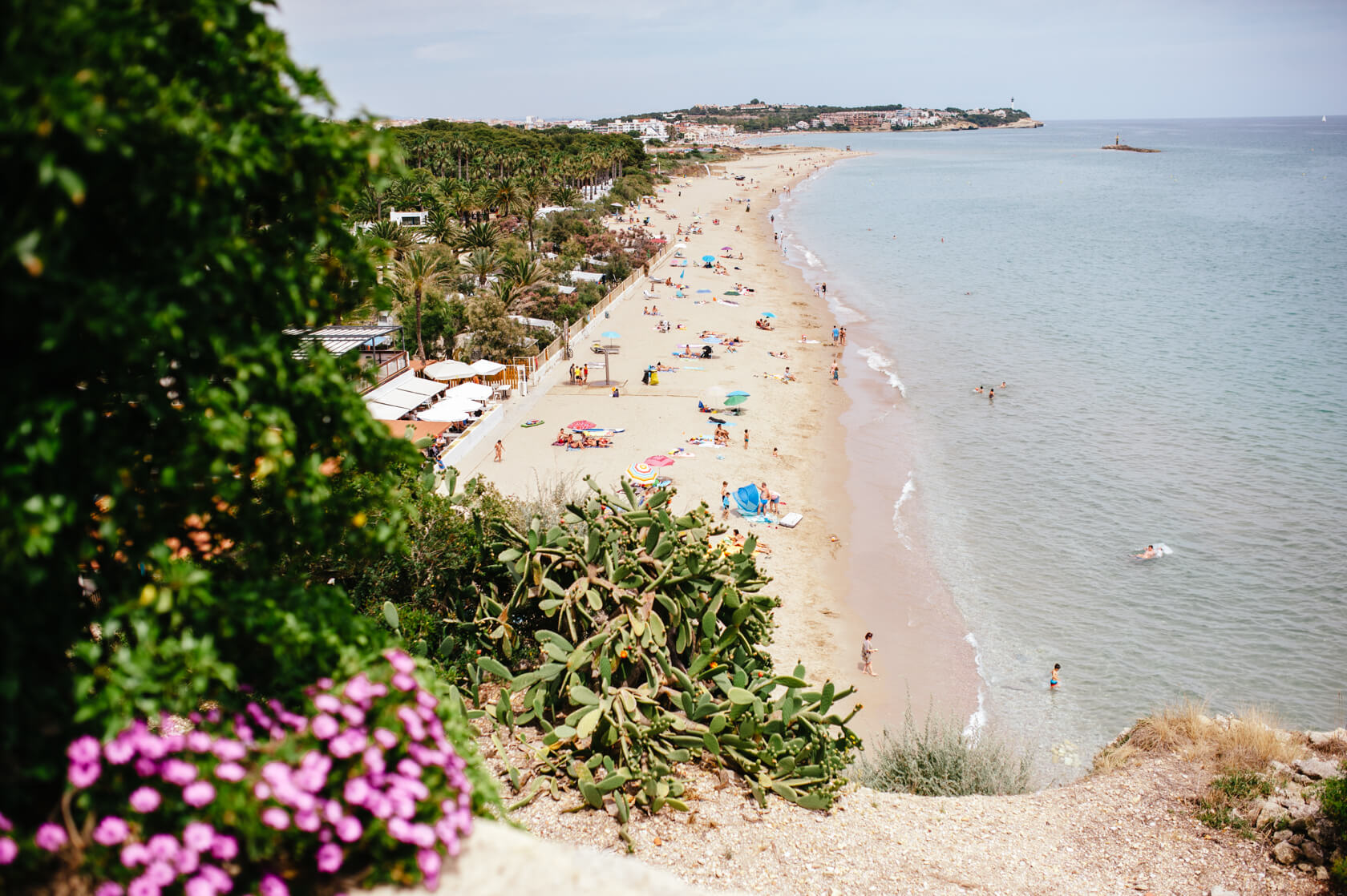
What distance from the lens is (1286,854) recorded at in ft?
25.5

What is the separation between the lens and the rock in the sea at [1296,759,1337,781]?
28.6 feet

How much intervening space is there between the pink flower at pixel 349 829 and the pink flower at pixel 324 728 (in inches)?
14.1

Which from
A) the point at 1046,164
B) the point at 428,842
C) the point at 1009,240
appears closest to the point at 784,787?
the point at 428,842

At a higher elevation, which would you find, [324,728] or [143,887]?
[324,728]

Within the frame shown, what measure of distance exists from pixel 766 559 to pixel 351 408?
1565 cm

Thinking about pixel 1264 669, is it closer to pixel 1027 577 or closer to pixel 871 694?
pixel 1027 577

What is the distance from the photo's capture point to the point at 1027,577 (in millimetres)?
19250

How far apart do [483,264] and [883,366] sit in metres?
19.7

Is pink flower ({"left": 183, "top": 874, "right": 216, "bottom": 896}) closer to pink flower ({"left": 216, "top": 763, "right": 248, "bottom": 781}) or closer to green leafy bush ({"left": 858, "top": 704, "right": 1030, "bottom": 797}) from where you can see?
pink flower ({"left": 216, "top": 763, "right": 248, "bottom": 781})

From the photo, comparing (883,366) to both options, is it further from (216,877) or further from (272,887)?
(216,877)

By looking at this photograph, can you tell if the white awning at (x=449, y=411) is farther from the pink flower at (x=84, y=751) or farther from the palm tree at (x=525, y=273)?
the pink flower at (x=84, y=751)

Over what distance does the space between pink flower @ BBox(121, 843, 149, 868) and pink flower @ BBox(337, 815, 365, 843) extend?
0.70 meters

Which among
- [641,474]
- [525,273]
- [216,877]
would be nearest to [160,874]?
[216,877]

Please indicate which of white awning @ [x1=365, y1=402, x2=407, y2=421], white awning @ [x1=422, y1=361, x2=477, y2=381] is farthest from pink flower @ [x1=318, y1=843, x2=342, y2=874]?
white awning @ [x1=422, y1=361, x2=477, y2=381]
